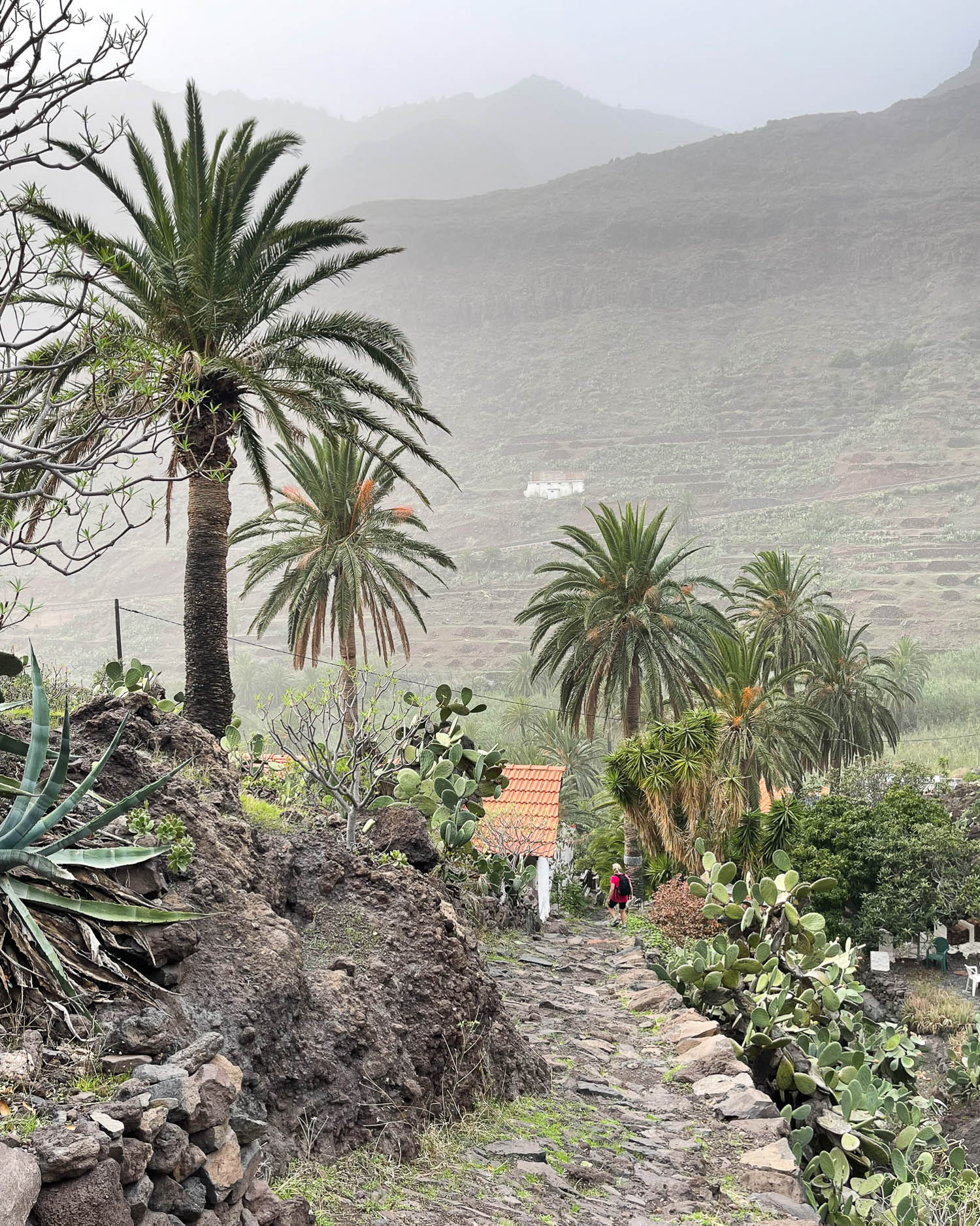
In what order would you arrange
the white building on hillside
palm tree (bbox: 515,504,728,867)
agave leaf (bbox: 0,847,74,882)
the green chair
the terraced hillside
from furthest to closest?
the white building on hillside < the terraced hillside < the green chair < palm tree (bbox: 515,504,728,867) < agave leaf (bbox: 0,847,74,882)

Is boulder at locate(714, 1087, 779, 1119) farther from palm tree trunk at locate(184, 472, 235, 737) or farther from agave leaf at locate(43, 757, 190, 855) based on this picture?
palm tree trunk at locate(184, 472, 235, 737)

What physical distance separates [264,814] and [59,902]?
3.71 meters

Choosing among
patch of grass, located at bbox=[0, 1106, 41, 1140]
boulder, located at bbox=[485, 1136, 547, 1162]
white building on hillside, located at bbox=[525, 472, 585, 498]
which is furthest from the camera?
white building on hillside, located at bbox=[525, 472, 585, 498]

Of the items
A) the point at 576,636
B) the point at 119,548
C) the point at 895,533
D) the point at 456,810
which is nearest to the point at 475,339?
the point at 119,548

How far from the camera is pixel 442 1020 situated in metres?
6.54

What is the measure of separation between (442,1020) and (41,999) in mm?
2989

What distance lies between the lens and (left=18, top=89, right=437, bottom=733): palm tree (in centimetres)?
1223

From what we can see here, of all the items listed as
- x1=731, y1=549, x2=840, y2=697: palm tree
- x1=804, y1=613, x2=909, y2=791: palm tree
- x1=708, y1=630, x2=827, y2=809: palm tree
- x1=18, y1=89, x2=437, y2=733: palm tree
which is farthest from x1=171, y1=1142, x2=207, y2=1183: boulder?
x1=804, y1=613, x2=909, y2=791: palm tree

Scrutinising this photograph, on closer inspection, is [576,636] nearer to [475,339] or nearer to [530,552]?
[530,552]

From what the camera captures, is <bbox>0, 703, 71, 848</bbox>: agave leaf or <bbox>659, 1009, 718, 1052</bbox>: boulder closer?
<bbox>0, 703, 71, 848</bbox>: agave leaf

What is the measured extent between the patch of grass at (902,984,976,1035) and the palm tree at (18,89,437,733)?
19.4 m

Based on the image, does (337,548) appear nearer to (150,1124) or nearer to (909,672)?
(150,1124)

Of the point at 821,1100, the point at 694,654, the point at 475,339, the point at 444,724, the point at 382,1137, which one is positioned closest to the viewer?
the point at 382,1137

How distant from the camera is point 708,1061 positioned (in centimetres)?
873
